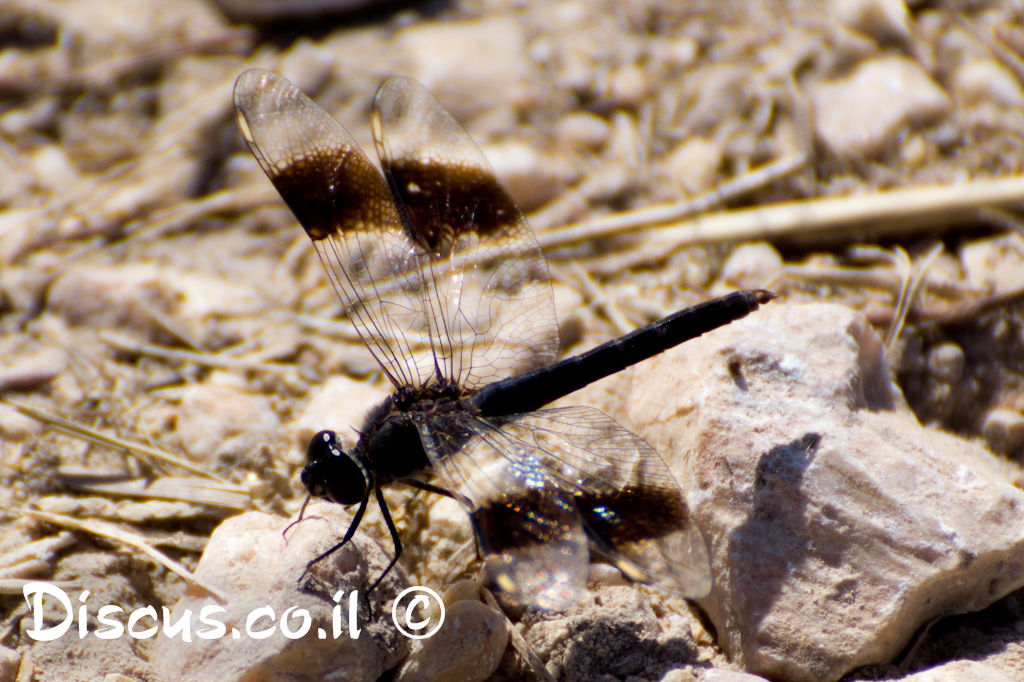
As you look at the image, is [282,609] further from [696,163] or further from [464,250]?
[696,163]

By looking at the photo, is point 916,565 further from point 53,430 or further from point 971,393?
point 53,430

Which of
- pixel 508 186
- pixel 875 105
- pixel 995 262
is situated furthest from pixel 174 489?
pixel 875 105

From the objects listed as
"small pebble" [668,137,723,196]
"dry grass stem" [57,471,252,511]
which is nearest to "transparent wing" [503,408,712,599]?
"dry grass stem" [57,471,252,511]

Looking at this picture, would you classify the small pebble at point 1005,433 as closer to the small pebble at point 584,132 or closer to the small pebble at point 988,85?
the small pebble at point 988,85

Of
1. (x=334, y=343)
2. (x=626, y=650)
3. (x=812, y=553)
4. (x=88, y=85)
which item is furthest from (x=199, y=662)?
(x=88, y=85)

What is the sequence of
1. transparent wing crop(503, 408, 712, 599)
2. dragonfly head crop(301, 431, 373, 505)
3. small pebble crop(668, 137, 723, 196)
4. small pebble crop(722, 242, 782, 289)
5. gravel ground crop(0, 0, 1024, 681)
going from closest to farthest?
1. transparent wing crop(503, 408, 712, 599)
2. dragonfly head crop(301, 431, 373, 505)
3. gravel ground crop(0, 0, 1024, 681)
4. small pebble crop(722, 242, 782, 289)
5. small pebble crop(668, 137, 723, 196)

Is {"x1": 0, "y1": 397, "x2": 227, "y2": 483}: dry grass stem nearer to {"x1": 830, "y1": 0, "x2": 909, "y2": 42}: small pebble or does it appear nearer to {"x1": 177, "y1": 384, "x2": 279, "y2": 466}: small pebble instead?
{"x1": 177, "y1": 384, "x2": 279, "y2": 466}: small pebble
